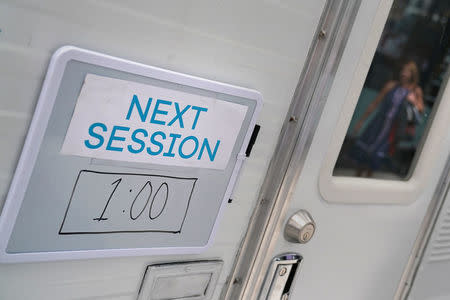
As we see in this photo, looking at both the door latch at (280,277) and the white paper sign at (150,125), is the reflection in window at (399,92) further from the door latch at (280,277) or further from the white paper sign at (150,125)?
the white paper sign at (150,125)

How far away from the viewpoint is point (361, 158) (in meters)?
1.61

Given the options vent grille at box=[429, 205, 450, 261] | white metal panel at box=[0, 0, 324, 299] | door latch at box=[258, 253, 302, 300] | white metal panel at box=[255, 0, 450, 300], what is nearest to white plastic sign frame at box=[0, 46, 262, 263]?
white metal panel at box=[0, 0, 324, 299]

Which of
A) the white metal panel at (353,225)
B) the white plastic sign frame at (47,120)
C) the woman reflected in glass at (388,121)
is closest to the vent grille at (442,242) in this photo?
the white metal panel at (353,225)

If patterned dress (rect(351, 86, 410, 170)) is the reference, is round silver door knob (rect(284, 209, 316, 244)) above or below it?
below

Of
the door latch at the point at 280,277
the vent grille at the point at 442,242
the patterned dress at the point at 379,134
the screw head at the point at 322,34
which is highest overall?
the screw head at the point at 322,34

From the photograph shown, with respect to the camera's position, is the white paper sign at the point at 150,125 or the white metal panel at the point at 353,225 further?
the white metal panel at the point at 353,225

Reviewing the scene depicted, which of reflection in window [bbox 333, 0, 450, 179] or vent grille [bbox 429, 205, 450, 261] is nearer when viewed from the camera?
reflection in window [bbox 333, 0, 450, 179]

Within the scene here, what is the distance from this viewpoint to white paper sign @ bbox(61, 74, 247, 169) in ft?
3.31

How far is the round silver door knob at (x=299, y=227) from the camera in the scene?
1477mm

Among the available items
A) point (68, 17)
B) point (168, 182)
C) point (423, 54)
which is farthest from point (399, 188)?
point (68, 17)

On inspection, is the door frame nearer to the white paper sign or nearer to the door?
the door

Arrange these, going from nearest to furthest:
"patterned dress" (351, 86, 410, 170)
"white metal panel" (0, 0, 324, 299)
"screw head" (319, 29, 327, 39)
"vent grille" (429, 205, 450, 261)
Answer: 1. "white metal panel" (0, 0, 324, 299)
2. "screw head" (319, 29, 327, 39)
3. "patterned dress" (351, 86, 410, 170)
4. "vent grille" (429, 205, 450, 261)

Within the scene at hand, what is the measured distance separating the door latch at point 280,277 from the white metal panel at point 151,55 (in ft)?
0.49

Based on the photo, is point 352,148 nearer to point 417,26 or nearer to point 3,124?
point 417,26
